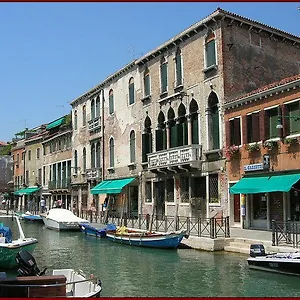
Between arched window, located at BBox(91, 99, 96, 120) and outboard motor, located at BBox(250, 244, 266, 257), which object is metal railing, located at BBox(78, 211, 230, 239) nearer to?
outboard motor, located at BBox(250, 244, 266, 257)

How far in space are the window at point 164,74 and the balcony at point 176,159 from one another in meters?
3.18

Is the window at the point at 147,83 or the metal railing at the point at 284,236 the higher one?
the window at the point at 147,83

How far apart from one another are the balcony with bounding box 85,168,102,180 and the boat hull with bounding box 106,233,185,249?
12.5 m

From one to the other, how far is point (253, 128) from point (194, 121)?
4.14 meters

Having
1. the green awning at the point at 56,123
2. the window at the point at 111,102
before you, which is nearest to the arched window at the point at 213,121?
the window at the point at 111,102

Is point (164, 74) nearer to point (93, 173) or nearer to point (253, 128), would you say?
point (253, 128)

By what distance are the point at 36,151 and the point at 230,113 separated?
30117 mm

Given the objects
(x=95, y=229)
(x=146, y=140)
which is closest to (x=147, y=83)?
(x=146, y=140)

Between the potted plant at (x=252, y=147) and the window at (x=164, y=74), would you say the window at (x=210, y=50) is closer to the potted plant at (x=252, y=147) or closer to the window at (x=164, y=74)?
the window at (x=164, y=74)

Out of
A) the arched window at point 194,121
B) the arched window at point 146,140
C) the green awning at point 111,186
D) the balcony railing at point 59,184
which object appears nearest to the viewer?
the arched window at point 194,121

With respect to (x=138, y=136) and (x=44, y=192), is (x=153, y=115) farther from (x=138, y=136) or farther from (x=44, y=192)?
(x=44, y=192)

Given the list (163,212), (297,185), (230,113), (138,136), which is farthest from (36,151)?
(297,185)

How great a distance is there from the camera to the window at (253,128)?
57.4 ft

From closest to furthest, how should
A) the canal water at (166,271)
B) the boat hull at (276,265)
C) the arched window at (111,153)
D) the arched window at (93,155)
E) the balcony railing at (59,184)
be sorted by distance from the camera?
the canal water at (166,271), the boat hull at (276,265), the arched window at (111,153), the arched window at (93,155), the balcony railing at (59,184)
